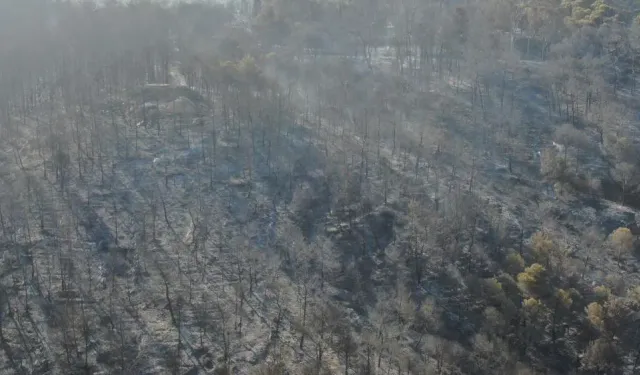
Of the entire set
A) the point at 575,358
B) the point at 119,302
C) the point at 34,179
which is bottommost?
the point at 575,358

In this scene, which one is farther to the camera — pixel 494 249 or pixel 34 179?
pixel 34 179

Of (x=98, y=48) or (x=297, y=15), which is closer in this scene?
(x=98, y=48)

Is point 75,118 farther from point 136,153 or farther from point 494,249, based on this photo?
point 494,249

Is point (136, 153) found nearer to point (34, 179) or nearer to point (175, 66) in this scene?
point (34, 179)

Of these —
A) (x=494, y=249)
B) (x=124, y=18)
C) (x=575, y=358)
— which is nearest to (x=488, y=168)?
(x=494, y=249)

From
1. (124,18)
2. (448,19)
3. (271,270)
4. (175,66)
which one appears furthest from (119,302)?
(448,19)

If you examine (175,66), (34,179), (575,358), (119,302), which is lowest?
(575,358)

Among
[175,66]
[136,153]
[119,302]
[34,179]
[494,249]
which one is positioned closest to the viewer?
[119,302]

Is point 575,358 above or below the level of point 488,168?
below

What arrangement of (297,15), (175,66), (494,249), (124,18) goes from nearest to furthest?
(494,249) < (175,66) < (124,18) < (297,15)
